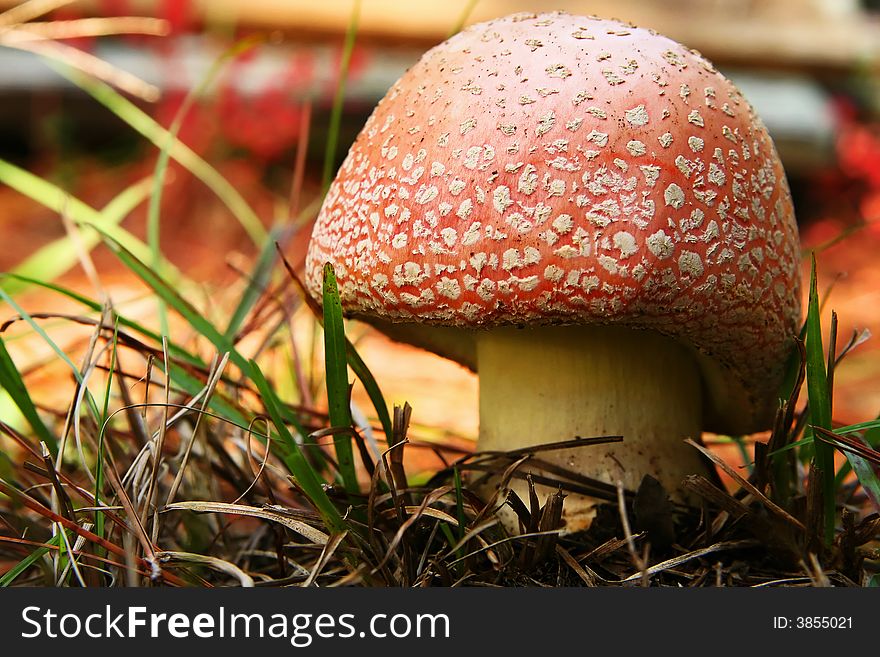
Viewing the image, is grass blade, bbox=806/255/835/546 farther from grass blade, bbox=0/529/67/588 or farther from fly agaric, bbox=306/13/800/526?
grass blade, bbox=0/529/67/588

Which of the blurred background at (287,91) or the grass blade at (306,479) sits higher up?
the blurred background at (287,91)

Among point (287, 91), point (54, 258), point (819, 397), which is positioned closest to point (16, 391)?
point (54, 258)

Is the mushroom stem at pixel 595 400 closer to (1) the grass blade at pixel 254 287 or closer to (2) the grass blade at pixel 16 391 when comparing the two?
(1) the grass blade at pixel 254 287

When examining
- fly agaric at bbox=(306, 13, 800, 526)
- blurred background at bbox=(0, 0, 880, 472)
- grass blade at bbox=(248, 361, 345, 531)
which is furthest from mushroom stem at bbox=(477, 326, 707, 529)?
blurred background at bbox=(0, 0, 880, 472)

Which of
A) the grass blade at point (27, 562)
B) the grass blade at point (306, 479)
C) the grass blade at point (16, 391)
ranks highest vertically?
the grass blade at point (16, 391)

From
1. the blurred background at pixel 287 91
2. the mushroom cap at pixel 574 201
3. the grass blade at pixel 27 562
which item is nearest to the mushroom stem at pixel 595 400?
the mushroom cap at pixel 574 201

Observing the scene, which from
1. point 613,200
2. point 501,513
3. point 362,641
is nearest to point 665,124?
point 613,200
